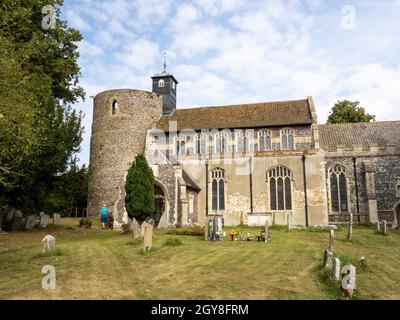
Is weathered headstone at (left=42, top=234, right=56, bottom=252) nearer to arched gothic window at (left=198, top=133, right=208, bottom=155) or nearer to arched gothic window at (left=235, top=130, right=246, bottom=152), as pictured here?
arched gothic window at (left=198, top=133, right=208, bottom=155)

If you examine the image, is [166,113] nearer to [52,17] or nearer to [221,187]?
[221,187]

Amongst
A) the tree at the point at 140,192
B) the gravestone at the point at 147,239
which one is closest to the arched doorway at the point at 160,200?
the tree at the point at 140,192

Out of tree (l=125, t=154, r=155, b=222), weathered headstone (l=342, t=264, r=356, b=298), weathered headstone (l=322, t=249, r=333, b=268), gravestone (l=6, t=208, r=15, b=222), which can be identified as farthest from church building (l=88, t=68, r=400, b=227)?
weathered headstone (l=342, t=264, r=356, b=298)

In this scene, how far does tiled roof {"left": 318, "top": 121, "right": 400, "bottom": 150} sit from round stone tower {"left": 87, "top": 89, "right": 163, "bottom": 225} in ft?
51.5

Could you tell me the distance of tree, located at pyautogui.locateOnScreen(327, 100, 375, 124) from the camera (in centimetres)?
4222

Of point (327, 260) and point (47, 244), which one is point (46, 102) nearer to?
point (47, 244)

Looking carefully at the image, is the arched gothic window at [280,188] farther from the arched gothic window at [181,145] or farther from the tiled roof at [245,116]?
the arched gothic window at [181,145]

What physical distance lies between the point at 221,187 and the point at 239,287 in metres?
21.2

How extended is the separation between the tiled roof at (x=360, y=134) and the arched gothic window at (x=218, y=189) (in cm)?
912

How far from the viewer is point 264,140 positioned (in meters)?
30.8

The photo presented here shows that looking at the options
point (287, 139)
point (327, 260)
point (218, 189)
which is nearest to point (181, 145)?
point (218, 189)

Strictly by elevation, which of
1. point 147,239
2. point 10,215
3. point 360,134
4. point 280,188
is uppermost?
point 360,134

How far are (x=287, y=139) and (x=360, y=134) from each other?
24.9 feet
